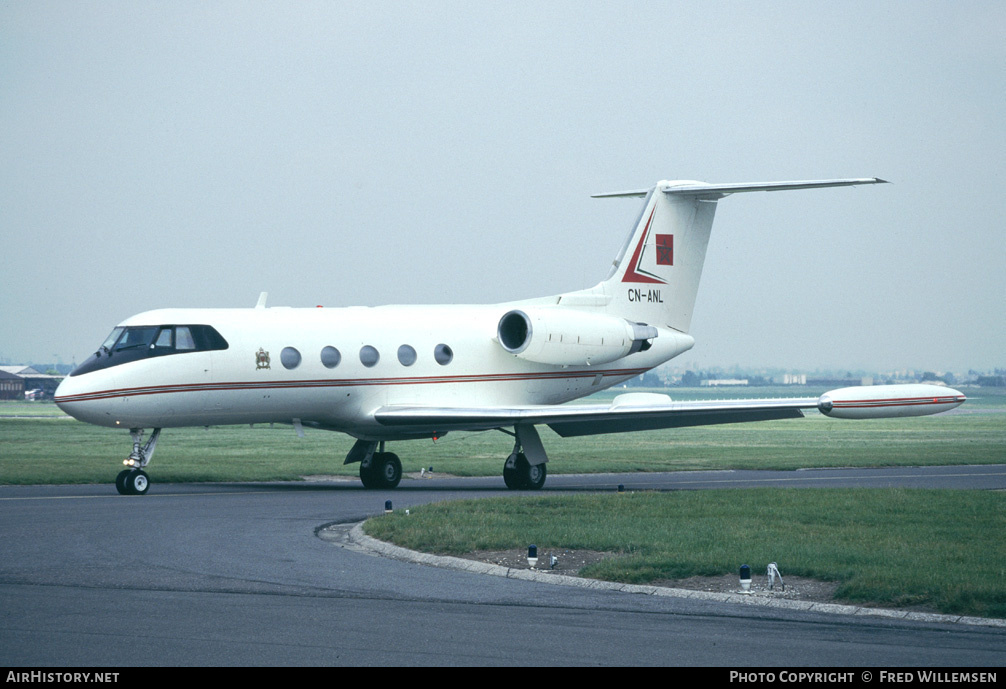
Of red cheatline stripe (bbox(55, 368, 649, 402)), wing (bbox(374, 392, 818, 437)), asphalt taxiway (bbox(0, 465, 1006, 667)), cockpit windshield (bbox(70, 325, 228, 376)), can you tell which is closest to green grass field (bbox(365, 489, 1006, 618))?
asphalt taxiway (bbox(0, 465, 1006, 667))

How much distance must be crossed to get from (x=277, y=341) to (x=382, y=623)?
15254mm

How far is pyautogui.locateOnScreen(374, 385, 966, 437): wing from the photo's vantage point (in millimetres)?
23375

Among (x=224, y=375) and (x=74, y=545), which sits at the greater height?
(x=224, y=375)

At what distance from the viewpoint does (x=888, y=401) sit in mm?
23406

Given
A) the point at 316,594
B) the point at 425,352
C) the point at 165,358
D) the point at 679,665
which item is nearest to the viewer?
the point at 679,665

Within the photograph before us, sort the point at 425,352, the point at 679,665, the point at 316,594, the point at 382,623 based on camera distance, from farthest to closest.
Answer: the point at 425,352
the point at 316,594
the point at 382,623
the point at 679,665

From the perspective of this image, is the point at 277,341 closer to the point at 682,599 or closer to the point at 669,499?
the point at 669,499

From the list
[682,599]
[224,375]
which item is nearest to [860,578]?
[682,599]

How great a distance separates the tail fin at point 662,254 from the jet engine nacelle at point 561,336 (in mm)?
1398

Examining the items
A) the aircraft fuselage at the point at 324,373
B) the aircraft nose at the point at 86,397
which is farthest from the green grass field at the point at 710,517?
the aircraft nose at the point at 86,397

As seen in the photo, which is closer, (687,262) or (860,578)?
(860,578)

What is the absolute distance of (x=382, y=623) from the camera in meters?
9.86

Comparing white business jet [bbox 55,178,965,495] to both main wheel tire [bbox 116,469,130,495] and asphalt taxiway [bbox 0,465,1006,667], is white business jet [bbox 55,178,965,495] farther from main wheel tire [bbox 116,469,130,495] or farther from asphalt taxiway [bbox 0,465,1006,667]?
asphalt taxiway [bbox 0,465,1006,667]

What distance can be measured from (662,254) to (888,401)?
29.4ft
